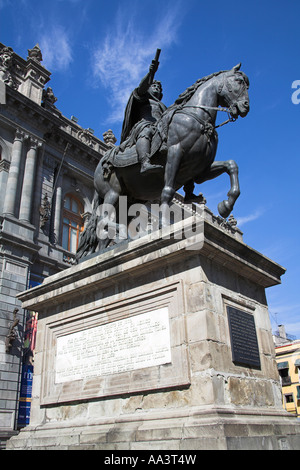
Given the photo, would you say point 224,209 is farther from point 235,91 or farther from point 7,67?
point 7,67

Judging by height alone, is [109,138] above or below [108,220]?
above

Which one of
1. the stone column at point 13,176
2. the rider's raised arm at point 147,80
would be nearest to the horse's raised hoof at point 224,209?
the rider's raised arm at point 147,80

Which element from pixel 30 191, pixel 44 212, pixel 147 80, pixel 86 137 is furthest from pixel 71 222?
pixel 147 80

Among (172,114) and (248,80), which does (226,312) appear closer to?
(172,114)

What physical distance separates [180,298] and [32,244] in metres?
15.8

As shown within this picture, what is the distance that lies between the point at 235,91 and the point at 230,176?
1323 mm

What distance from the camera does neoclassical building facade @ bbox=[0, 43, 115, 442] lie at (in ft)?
57.1

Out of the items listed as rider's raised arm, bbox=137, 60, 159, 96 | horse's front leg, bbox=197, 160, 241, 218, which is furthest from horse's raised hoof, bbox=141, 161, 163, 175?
rider's raised arm, bbox=137, 60, 159, 96

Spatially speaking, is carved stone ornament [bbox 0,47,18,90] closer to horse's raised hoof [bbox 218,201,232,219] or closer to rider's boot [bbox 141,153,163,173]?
rider's boot [bbox 141,153,163,173]

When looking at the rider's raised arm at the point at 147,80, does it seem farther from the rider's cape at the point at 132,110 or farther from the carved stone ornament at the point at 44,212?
the carved stone ornament at the point at 44,212

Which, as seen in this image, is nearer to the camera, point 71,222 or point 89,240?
point 89,240

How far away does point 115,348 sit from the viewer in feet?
18.0

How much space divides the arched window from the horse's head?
17820 millimetres

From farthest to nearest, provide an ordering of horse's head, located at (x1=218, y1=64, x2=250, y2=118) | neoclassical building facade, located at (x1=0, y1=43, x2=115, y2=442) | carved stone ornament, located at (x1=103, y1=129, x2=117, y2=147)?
carved stone ornament, located at (x1=103, y1=129, x2=117, y2=147), neoclassical building facade, located at (x1=0, y1=43, x2=115, y2=442), horse's head, located at (x1=218, y1=64, x2=250, y2=118)
